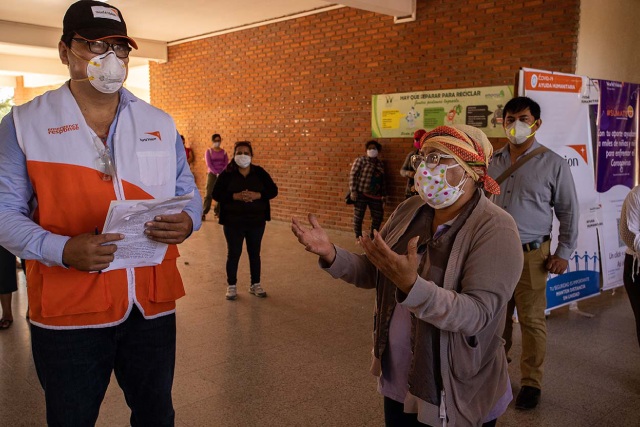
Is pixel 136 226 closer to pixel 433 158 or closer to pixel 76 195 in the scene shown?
pixel 76 195

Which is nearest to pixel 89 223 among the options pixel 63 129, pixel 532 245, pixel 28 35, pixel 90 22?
pixel 63 129

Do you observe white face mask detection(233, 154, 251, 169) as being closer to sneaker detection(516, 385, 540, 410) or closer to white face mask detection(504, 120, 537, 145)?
white face mask detection(504, 120, 537, 145)

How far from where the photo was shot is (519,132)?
350cm

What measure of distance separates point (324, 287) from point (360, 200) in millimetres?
2605

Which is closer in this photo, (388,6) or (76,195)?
(76,195)

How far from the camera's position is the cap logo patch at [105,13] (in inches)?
65.9

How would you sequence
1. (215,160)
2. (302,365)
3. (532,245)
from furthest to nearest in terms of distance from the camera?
1. (215,160)
2. (302,365)
3. (532,245)

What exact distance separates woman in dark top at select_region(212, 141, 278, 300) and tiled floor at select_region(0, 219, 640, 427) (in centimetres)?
40

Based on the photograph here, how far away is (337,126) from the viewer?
9.23m

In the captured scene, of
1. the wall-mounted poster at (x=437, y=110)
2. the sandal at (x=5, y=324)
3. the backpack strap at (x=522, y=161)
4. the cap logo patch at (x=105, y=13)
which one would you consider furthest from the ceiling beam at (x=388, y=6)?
the cap logo patch at (x=105, y=13)

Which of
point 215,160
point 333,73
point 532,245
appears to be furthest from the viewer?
point 215,160

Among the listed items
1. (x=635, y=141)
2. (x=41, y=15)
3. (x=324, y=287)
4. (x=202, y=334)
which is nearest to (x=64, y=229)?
(x=202, y=334)

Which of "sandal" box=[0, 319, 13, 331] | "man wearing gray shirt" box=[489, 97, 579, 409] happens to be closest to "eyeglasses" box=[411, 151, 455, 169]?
"man wearing gray shirt" box=[489, 97, 579, 409]

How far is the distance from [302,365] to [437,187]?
2.39 metres
